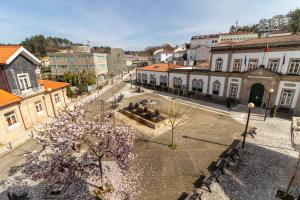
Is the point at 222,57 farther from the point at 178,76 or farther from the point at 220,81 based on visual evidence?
the point at 178,76

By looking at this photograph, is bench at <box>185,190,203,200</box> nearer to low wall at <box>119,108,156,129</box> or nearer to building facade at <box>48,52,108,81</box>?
low wall at <box>119,108,156,129</box>

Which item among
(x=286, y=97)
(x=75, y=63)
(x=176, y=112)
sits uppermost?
(x=75, y=63)

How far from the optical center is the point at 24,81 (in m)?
17.0

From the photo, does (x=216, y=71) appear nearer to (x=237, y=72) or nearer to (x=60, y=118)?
(x=237, y=72)

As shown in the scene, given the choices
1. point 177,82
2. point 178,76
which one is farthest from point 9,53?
point 177,82

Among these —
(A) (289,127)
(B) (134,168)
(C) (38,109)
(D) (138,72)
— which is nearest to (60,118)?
(B) (134,168)

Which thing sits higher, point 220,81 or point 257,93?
point 220,81

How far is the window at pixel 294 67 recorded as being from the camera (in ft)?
59.7

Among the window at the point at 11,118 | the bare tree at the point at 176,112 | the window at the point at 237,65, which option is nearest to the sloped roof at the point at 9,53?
the window at the point at 11,118

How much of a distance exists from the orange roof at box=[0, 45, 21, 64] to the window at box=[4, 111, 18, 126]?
16.5 feet

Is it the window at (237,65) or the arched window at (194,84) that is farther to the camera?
the arched window at (194,84)

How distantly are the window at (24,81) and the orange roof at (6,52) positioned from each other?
2.10m

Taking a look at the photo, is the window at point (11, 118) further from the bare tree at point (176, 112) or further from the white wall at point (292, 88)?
the white wall at point (292, 88)

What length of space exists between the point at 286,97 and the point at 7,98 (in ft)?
105
